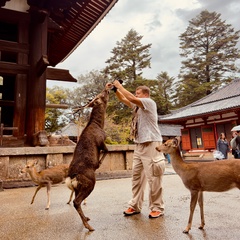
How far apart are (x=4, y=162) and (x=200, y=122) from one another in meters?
20.1

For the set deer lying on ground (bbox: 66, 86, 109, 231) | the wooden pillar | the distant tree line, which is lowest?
deer lying on ground (bbox: 66, 86, 109, 231)

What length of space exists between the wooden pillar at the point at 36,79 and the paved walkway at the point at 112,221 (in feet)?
Result: 10.2

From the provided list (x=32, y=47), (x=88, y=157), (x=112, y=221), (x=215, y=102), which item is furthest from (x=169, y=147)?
(x=215, y=102)

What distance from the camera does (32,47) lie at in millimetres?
7953

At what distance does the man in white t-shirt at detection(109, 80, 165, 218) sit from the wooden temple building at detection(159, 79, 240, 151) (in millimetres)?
16926

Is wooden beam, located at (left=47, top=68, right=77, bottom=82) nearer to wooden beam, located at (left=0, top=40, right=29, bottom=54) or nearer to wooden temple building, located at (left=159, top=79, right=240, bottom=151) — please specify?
wooden beam, located at (left=0, top=40, right=29, bottom=54)

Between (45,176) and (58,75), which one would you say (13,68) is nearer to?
(58,75)

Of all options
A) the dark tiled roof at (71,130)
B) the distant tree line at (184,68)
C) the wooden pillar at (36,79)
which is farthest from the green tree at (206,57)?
the wooden pillar at (36,79)

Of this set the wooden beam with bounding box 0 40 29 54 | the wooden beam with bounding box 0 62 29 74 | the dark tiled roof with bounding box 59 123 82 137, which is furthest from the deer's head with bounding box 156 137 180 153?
the dark tiled roof with bounding box 59 123 82 137

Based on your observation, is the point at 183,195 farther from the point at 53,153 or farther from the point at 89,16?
the point at 89,16

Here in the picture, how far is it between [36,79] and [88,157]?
214 inches

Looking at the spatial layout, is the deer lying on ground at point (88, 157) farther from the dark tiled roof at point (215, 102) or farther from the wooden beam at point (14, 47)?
the dark tiled roof at point (215, 102)

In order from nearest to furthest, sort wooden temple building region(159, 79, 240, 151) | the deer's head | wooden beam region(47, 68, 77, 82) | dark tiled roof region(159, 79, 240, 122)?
the deer's head
wooden beam region(47, 68, 77, 82)
wooden temple building region(159, 79, 240, 151)
dark tiled roof region(159, 79, 240, 122)

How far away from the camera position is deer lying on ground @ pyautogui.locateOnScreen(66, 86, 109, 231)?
290 centimetres
